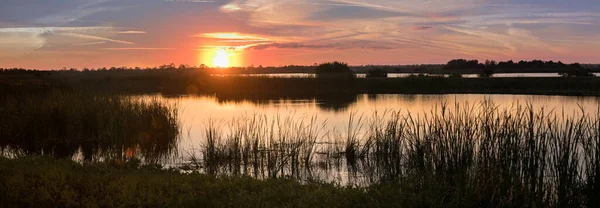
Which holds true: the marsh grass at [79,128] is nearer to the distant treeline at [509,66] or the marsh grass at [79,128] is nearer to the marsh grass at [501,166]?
the marsh grass at [501,166]

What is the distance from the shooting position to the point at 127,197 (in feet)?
24.8

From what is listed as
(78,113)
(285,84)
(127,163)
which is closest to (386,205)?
(127,163)

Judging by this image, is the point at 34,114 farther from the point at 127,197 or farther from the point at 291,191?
the point at 291,191

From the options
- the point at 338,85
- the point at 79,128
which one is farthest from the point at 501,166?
the point at 338,85

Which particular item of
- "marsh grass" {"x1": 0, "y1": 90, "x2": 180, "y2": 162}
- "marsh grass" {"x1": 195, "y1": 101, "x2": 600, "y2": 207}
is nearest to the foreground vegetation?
"marsh grass" {"x1": 195, "y1": 101, "x2": 600, "y2": 207}

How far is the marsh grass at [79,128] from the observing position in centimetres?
1597

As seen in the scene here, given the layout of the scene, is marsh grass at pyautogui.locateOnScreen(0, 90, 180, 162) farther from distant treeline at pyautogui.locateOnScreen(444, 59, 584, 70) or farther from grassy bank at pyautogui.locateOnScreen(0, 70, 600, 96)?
distant treeline at pyautogui.locateOnScreen(444, 59, 584, 70)

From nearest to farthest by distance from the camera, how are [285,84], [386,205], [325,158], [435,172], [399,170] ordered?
[386,205], [435,172], [399,170], [325,158], [285,84]

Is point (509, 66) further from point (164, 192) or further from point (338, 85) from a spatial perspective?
point (164, 192)

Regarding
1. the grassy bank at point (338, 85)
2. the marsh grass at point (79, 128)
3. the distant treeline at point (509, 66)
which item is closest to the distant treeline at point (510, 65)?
the distant treeline at point (509, 66)

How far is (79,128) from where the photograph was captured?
58.0 feet

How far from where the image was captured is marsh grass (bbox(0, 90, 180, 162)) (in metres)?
16.0

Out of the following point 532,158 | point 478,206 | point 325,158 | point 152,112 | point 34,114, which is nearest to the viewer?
point 478,206

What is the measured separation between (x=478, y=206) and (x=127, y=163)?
289 inches
